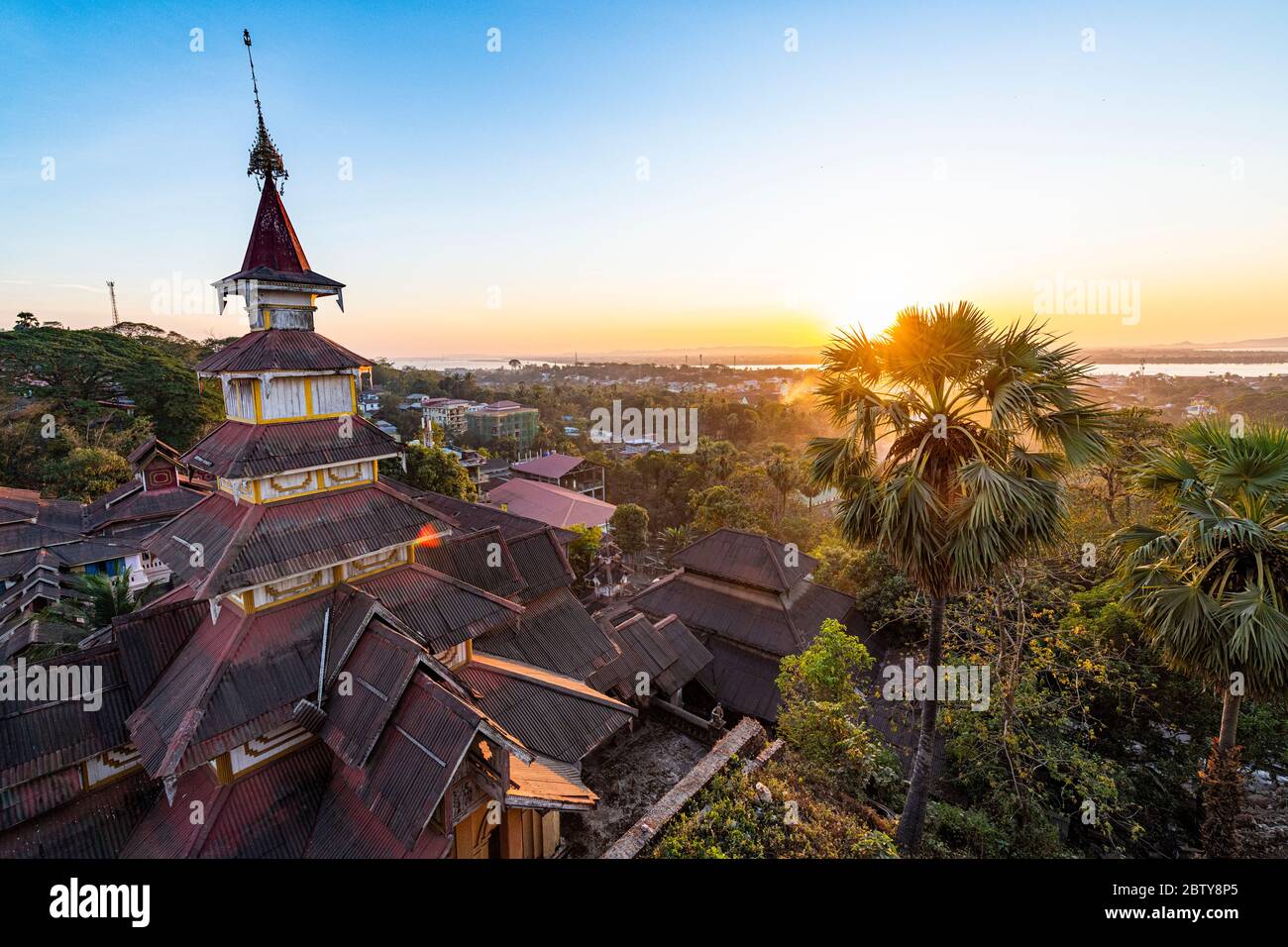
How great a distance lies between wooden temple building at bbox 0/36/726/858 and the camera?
7332 mm

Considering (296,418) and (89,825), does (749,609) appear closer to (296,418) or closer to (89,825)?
(296,418)

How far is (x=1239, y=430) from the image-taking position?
8062 mm

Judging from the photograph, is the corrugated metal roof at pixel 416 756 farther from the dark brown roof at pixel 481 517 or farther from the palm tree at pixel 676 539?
the palm tree at pixel 676 539

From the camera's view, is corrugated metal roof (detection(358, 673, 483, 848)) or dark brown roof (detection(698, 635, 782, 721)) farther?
dark brown roof (detection(698, 635, 782, 721))

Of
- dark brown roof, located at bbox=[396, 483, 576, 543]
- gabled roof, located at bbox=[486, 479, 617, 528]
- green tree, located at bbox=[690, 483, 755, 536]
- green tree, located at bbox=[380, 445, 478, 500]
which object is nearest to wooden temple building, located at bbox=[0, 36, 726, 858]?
dark brown roof, located at bbox=[396, 483, 576, 543]

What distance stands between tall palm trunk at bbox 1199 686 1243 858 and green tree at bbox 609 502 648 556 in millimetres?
32242

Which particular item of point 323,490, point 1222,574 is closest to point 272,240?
point 323,490

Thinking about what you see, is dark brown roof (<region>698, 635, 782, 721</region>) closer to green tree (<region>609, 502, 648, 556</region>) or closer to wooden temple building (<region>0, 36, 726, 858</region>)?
wooden temple building (<region>0, 36, 726, 858</region>)

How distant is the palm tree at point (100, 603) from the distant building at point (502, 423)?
62.9 m

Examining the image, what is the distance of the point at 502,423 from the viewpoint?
271ft

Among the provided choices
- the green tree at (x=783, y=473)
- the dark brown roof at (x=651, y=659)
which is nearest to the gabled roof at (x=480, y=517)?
the dark brown roof at (x=651, y=659)

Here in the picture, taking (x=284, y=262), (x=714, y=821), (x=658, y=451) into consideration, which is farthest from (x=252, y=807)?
(x=658, y=451)

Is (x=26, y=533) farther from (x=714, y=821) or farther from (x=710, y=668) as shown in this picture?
(x=714, y=821)

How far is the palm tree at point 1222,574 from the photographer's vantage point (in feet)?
23.8
